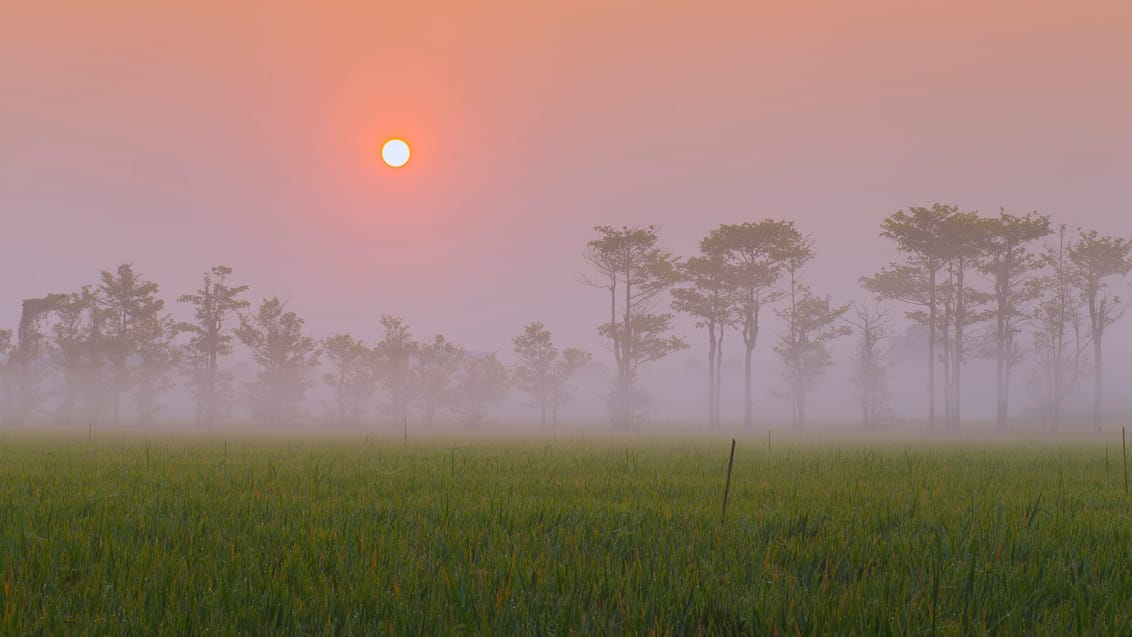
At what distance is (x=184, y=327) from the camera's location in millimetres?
54594

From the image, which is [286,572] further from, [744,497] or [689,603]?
[744,497]

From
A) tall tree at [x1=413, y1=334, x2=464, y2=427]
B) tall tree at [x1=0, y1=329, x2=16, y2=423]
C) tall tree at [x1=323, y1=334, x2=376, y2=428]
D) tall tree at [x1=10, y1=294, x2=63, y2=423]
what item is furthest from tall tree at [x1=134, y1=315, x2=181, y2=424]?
tall tree at [x1=413, y1=334, x2=464, y2=427]

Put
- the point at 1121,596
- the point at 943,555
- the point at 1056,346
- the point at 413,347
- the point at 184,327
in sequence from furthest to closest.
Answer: the point at 413,347, the point at 184,327, the point at 1056,346, the point at 943,555, the point at 1121,596

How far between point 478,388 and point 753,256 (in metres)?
31.5

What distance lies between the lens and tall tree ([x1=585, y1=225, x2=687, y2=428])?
46062 mm

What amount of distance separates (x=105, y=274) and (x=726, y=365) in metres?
108

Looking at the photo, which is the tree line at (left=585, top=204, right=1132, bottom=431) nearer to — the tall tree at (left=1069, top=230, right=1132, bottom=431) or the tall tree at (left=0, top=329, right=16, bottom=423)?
the tall tree at (left=1069, top=230, right=1132, bottom=431)

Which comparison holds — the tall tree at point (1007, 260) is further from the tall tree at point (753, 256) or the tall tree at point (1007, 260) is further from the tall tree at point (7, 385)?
the tall tree at point (7, 385)

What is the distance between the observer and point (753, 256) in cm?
4750

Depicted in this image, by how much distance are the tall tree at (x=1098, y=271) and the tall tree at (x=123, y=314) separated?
227ft

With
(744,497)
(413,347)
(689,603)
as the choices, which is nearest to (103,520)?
(689,603)

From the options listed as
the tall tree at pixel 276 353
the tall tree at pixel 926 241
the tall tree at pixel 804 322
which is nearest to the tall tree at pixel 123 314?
the tall tree at pixel 276 353

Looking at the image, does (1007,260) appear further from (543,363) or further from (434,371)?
(434,371)

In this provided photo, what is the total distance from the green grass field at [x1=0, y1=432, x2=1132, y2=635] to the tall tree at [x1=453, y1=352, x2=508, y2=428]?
2269 inches
